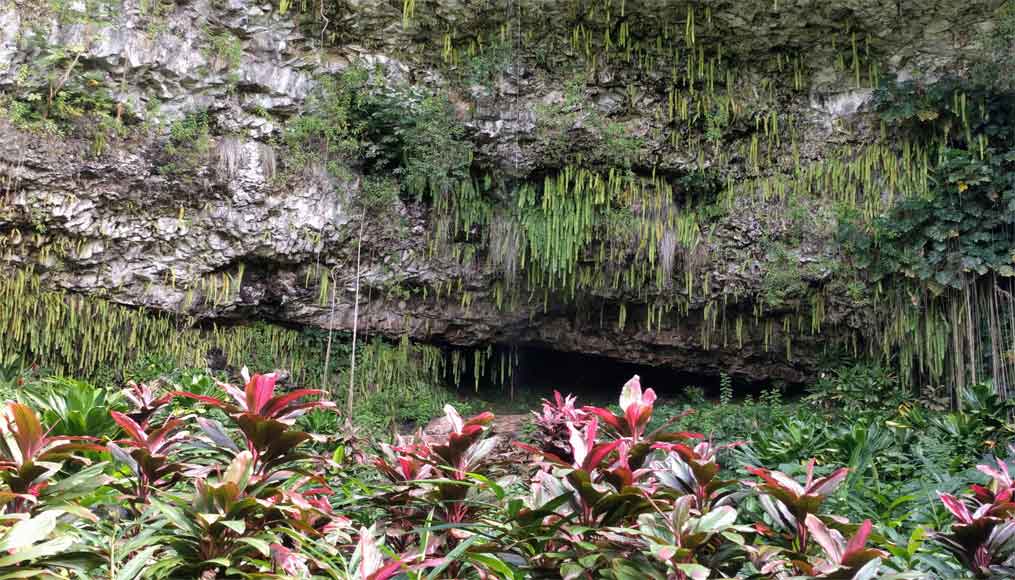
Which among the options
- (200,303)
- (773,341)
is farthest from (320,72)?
(773,341)

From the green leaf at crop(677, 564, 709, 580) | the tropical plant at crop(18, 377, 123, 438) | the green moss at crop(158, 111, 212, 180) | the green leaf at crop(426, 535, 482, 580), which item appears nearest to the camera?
the green leaf at crop(677, 564, 709, 580)

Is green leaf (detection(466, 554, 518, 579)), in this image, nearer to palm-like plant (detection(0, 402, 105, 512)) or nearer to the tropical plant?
palm-like plant (detection(0, 402, 105, 512))

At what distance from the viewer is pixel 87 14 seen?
626cm

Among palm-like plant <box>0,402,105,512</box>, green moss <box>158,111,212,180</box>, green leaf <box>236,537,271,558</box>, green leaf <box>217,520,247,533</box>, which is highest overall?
green moss <box>158,111,212,180</box>

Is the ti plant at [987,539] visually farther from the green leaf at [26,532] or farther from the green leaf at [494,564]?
the green leaf at [26,532]

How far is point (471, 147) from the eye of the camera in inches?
298

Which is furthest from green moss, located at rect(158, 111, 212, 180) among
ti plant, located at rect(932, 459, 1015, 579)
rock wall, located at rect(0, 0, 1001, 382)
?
ti plant, located at rect(932, 459, 1015, 579)

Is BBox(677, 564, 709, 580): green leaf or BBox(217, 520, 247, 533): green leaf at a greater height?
BBox(217, 520, 247, 533): green leaf

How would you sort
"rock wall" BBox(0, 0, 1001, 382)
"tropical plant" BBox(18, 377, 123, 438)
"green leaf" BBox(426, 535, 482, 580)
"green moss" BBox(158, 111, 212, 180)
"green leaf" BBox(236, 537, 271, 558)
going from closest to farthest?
"green leaf" BBox(236, 537, 271, 558) → "green leaf" BBox(426, 535, 482, 580) → "tropical plant" BBox(18, 377, 123, 438) → "rock wall" BBox(0, 0, 1001, 382) → "green moss" BBox(158, 111, 212, 180)

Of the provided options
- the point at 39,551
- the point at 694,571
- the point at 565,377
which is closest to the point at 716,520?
the point at 694,571

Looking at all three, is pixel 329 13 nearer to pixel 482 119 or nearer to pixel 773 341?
pixel 482 119

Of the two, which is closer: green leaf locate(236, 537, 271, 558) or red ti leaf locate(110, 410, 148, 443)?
green leaf locate(236, 537, 271, 558)

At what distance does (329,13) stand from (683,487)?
22.8 ft

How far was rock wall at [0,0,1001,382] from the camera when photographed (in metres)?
6.38
